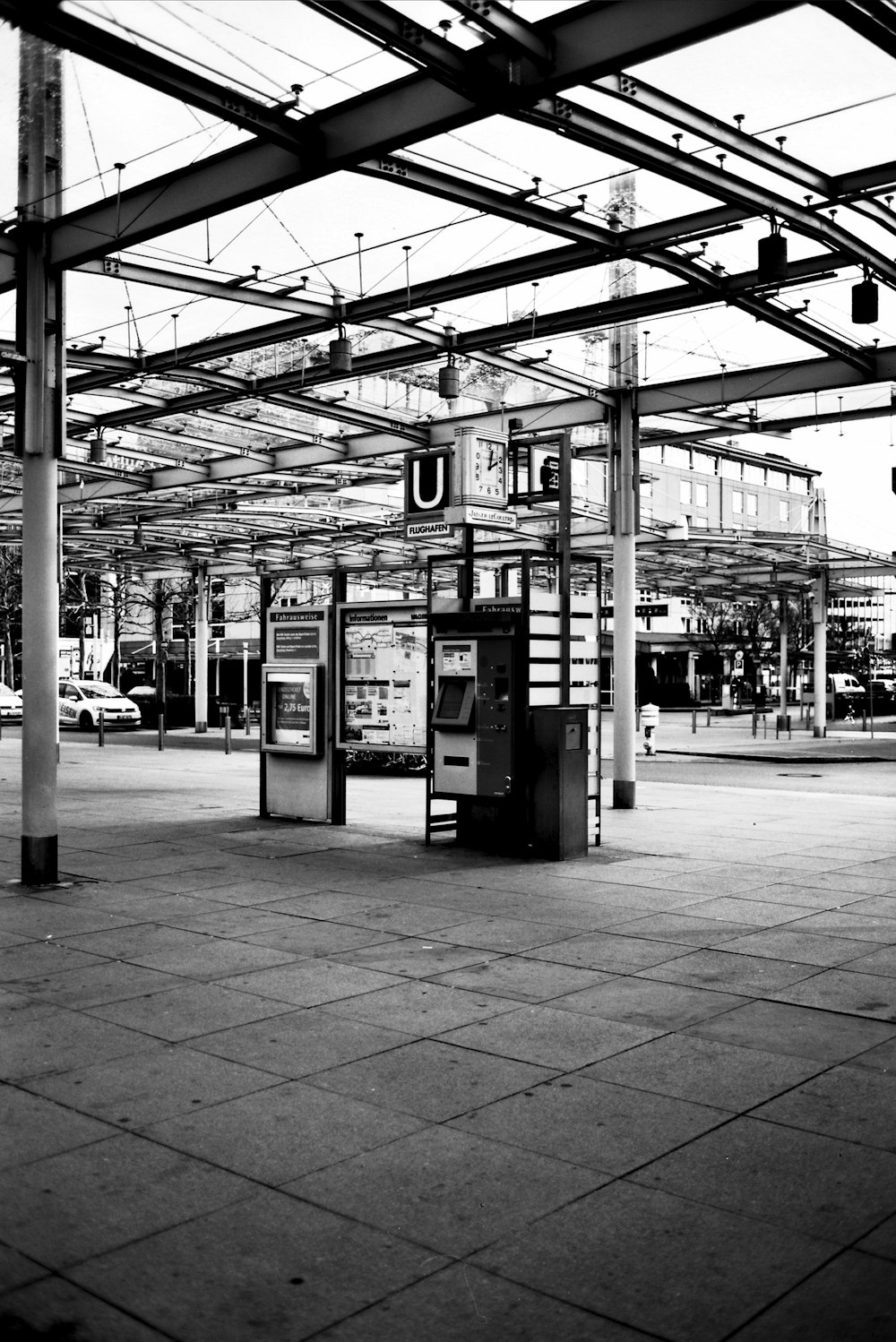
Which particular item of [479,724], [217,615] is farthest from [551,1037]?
[217,615]

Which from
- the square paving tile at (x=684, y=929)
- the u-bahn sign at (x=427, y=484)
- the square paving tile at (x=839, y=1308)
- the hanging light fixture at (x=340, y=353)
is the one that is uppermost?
the hanging light fixture at (x=340, y=353)

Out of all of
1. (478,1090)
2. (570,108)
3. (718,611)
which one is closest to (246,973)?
(478,1090)

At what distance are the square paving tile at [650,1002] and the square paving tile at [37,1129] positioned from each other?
8.48 ft

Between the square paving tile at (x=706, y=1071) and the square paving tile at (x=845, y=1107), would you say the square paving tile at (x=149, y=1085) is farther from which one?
the square paving tile at (x=845, y=1107)

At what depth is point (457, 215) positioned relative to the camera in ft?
35.8

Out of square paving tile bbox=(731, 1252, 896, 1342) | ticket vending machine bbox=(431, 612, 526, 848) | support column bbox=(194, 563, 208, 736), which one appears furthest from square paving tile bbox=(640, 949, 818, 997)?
support column bbox=(194, 563, 208, 736)

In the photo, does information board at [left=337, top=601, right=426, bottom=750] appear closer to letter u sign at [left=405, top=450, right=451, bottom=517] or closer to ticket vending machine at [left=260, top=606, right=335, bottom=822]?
ticket vending machine at [left=260, top=606, right=335, bottom=822]

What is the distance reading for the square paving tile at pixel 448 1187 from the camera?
13.0 ft

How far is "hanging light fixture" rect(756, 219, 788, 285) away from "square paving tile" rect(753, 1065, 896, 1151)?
7.54 metres

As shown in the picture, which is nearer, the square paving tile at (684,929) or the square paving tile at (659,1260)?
the square paving tile at (659,1260)

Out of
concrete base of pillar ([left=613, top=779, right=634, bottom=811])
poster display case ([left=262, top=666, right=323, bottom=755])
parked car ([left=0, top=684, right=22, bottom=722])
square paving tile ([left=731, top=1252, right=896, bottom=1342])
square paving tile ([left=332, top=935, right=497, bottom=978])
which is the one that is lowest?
square paving tile ([left=731, top=1252, right=896, bottom=1342])

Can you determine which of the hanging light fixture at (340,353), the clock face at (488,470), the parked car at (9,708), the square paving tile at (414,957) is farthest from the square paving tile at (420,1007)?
the parked car at (9,708)

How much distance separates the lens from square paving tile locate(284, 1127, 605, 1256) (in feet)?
13.0

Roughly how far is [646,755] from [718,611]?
152 feet
